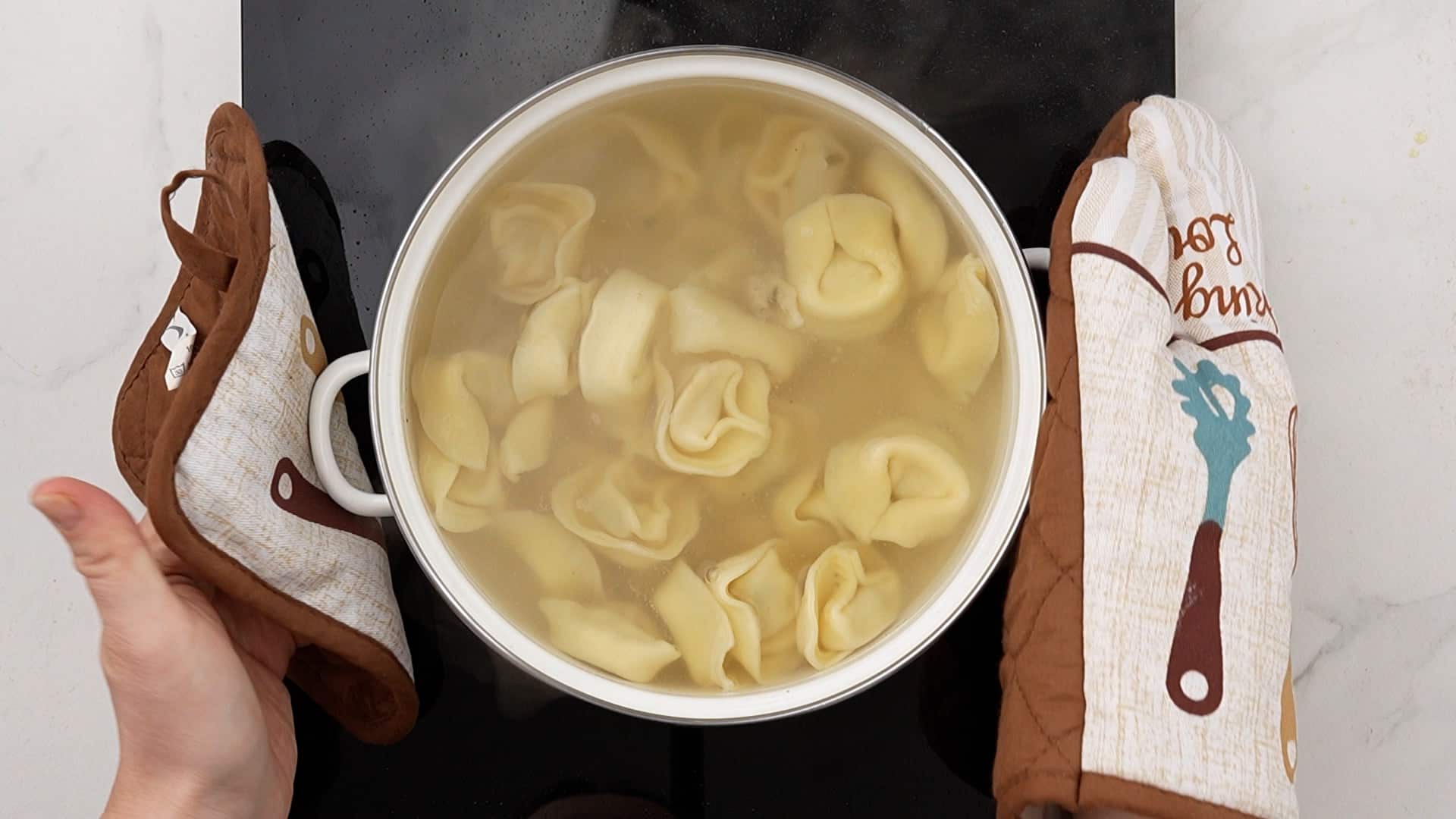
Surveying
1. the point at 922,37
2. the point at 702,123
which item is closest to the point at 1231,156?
the point at 922,37

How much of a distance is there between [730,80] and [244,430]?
0.38m

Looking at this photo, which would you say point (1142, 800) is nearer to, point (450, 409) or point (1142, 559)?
point (1142, 559)

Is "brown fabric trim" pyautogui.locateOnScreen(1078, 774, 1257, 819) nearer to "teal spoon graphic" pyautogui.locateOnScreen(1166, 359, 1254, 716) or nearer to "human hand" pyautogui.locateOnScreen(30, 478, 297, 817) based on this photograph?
"teal spoon graphic" pyautogui.locateOnScreen(1166, 359, 1254, 716)

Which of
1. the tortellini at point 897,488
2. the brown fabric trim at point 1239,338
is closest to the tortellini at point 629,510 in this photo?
the tortellini at point 897,488

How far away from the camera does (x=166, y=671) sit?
626 mm

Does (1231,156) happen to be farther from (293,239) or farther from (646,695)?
(293,239)

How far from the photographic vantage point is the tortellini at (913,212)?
2.37 ft

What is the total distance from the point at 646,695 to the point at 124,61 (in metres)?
0.69

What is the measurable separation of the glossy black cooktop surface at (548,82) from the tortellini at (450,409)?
0.44 ft

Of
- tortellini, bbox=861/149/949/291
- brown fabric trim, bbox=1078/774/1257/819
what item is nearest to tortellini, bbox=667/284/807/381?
tortellini, bbox=861/149/949/291

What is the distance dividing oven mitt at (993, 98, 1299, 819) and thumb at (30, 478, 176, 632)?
0.54 meters

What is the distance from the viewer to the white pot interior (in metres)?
0.67

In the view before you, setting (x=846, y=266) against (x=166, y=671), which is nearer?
(x=166, y=671)

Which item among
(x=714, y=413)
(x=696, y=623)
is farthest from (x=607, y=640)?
(x=714, y=413)
